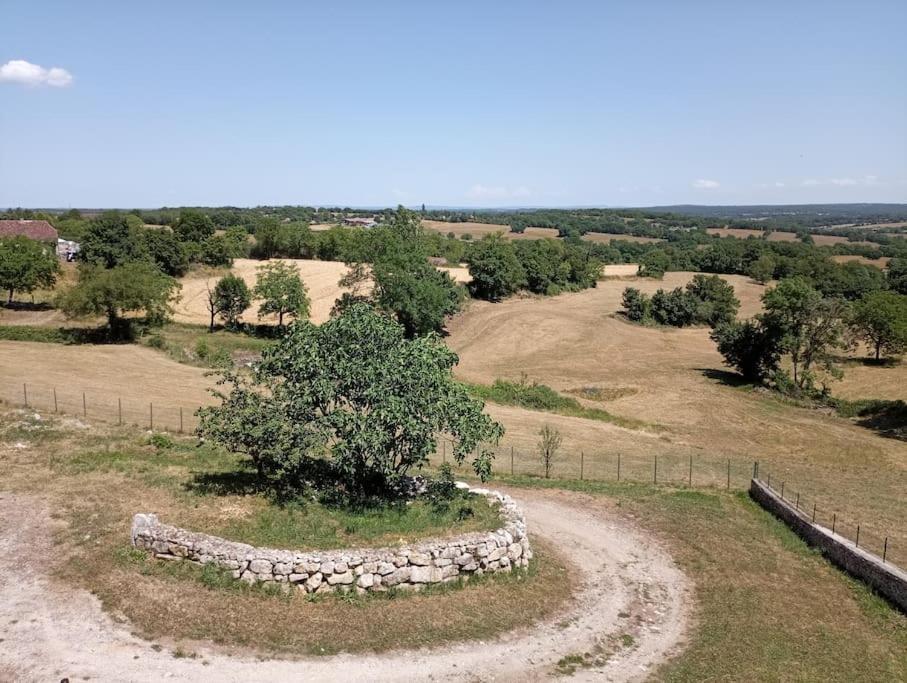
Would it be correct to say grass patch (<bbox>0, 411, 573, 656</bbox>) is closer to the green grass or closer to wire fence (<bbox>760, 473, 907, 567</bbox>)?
wire fence (<bbox>760, 473, 907, 567</bbox>)

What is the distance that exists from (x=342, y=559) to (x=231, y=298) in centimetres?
5361

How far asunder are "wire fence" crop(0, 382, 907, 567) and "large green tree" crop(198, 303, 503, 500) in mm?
9670

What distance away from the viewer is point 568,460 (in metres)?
36.2

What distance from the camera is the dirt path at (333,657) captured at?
15352mm

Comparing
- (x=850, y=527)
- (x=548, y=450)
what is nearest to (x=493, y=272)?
(x=548, y=450)

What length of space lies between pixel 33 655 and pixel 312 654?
628 centimetres

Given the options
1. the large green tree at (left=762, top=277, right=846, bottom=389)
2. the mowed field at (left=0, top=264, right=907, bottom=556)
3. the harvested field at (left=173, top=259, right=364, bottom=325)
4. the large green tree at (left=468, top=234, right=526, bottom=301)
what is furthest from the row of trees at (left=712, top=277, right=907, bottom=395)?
the harvested field at (left=173, top=259, right=364, bottom=325)

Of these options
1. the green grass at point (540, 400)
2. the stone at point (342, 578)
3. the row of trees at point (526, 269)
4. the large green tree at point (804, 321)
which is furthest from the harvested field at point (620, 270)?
the stone at point (342, 578)

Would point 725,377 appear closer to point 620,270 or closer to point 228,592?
point 228,592

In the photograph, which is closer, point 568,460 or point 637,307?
point 568,460

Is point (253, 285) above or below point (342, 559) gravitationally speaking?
above

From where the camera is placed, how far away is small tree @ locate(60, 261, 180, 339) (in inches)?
2224

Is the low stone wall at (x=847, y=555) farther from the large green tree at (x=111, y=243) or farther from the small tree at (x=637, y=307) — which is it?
the large green tree at (x=111, y=243)

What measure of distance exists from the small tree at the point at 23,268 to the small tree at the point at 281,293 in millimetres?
20667
